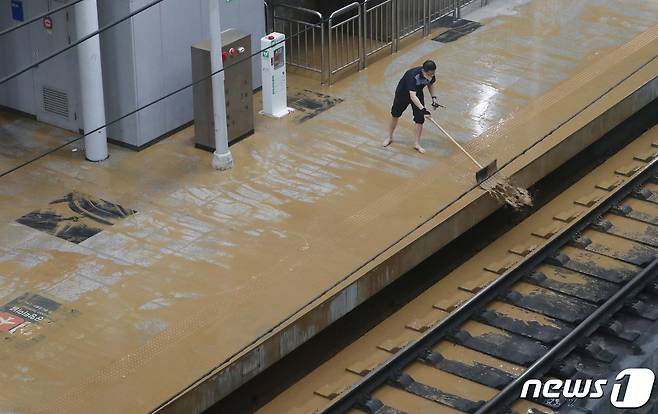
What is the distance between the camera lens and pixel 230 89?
730 inches

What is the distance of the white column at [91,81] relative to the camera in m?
17.5

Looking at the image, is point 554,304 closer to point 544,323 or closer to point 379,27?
point 544,323

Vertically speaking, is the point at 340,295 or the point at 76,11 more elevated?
the point at 76,11

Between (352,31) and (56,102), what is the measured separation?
4984 millimetres

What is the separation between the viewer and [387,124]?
19453 mm

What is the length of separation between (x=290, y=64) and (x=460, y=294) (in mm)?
6040

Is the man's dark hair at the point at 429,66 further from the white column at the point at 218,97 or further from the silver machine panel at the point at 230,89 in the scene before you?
the white column at the point at 218,97

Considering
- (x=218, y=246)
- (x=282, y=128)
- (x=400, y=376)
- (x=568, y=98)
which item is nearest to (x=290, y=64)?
(x=282, y=128)

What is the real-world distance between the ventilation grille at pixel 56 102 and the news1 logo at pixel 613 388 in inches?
301

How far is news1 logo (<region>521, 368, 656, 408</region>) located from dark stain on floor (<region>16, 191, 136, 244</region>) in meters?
5.26

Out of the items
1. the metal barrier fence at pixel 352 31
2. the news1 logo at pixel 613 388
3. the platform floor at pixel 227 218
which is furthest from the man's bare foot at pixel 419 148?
the news1 logo at pixel 613 388

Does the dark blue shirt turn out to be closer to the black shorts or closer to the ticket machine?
the black shorts

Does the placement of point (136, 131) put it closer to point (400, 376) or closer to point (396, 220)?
point (396, 220)

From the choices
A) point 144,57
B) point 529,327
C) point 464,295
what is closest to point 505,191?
point 464,295
